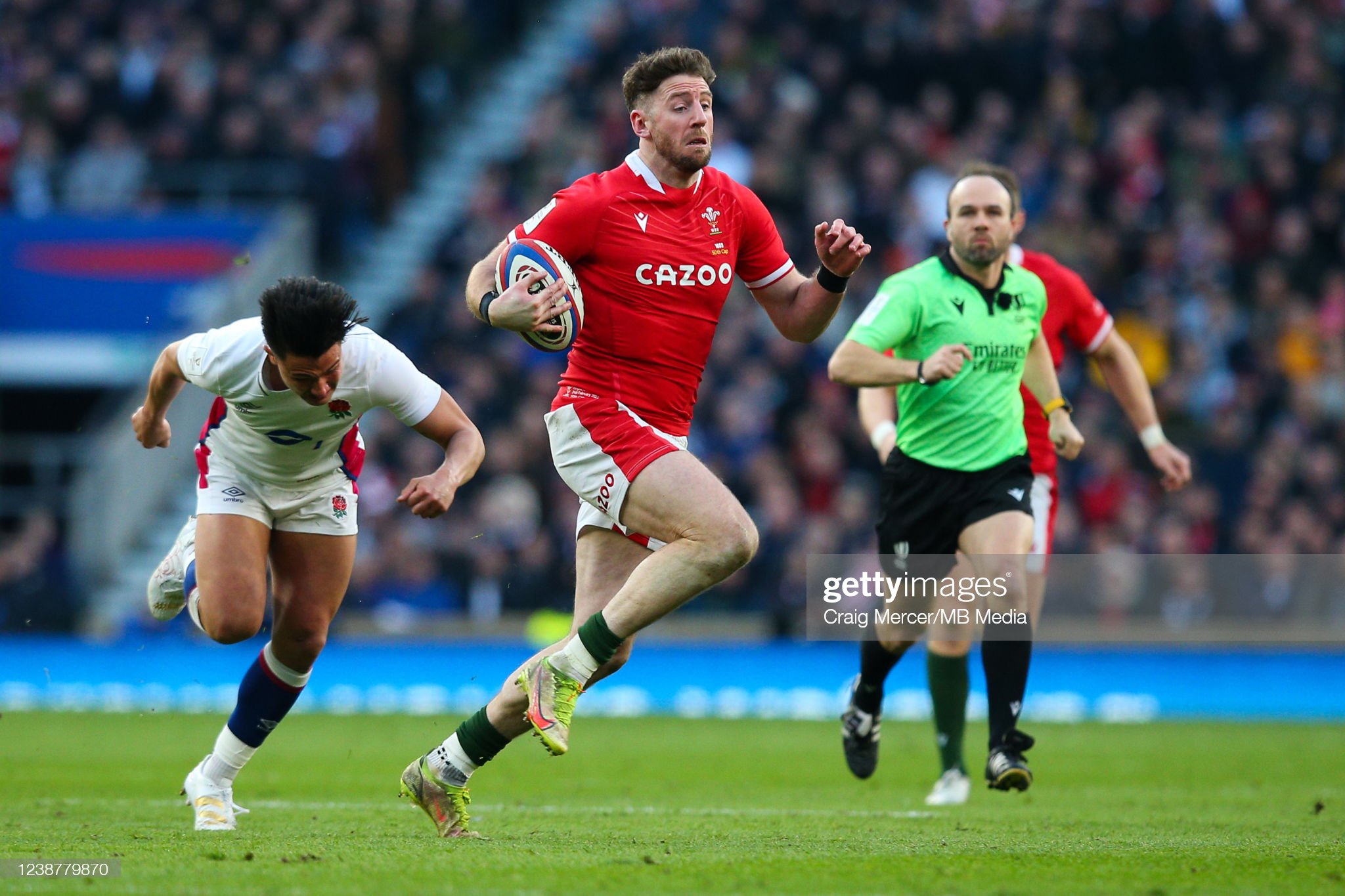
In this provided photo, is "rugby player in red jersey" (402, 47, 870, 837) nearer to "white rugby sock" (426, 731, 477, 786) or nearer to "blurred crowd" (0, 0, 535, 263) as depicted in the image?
"white rugby sock" (426, 731, 477, 786)

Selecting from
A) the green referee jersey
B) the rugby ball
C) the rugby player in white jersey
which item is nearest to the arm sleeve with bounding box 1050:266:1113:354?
the green referee jersey

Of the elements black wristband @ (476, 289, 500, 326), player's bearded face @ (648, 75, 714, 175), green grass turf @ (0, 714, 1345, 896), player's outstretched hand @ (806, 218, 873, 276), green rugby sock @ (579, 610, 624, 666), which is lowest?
green grass turf @ (0, 714, 1345, 896)

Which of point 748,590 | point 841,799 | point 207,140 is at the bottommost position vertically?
A: point 748,590

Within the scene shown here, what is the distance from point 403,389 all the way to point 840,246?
1835 mm

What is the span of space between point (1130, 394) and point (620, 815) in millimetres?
3887

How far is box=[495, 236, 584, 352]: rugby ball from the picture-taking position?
6508 mm

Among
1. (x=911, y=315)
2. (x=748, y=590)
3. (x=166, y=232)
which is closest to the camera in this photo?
(x=911, y=315)

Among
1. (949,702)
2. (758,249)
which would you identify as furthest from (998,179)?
(949,702)

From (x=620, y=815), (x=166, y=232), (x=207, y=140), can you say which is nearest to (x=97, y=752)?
(x=620, y=815)

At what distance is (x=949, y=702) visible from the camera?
9.26 metres

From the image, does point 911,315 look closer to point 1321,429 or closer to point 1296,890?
point 1296,890

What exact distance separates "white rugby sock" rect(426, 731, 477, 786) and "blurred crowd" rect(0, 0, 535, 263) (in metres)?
16.2

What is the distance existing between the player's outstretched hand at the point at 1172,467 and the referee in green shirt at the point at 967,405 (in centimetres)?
61

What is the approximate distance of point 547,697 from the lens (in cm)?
638
